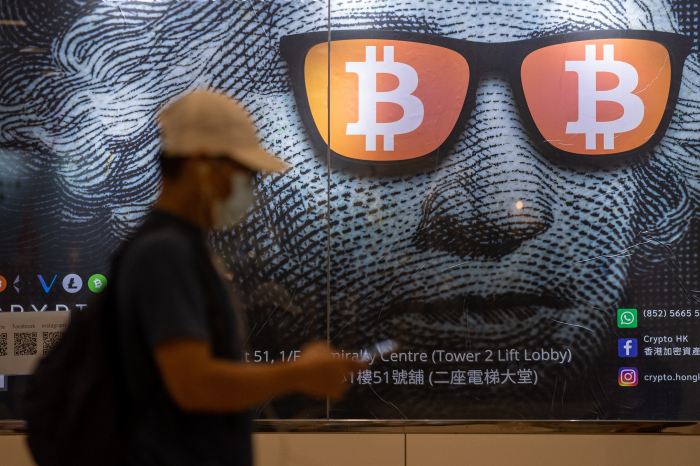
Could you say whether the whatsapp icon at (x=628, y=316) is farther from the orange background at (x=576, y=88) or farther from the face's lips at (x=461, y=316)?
the orange background at (x=576, y=88)

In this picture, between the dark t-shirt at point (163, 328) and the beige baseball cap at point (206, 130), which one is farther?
the beige baseball cap at point (206, 130)

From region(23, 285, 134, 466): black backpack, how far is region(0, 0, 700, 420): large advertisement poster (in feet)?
4.51

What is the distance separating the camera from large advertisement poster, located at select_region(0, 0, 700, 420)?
2.29 meters

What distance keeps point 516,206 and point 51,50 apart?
2.24 meters

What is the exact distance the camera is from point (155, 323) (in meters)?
0.94

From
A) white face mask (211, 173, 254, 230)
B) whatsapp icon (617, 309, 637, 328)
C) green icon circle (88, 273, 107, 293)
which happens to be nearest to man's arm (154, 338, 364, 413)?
white face mask (211, 173, 254, 230)

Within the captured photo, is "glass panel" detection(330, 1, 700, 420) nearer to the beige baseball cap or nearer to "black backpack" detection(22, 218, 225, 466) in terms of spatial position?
the beige baseball cap

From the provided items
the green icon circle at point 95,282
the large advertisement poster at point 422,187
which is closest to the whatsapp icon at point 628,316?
the large advertisement poster at point 422,187

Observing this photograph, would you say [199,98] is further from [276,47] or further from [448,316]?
[448,316]

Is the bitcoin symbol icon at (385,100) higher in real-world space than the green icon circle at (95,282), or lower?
higher

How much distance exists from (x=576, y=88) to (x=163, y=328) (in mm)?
2087

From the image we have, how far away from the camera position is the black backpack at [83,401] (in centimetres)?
95

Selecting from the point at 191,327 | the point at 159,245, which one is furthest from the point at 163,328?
the point at 159,245

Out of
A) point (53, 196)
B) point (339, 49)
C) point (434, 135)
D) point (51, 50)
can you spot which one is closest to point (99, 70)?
point (51, 50)
